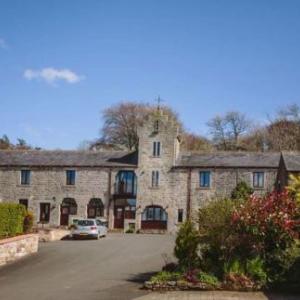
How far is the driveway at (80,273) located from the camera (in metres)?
14.7

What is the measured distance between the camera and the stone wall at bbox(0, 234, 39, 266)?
20891 mm

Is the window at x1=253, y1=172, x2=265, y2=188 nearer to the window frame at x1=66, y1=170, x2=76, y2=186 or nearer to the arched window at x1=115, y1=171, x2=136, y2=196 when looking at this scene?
the arched window at x1=115, y1=171, x2=136, y2=196

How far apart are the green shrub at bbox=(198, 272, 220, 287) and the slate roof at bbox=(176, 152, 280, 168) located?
31.7m

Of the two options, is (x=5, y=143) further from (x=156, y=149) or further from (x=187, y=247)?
(x=187, y=247)

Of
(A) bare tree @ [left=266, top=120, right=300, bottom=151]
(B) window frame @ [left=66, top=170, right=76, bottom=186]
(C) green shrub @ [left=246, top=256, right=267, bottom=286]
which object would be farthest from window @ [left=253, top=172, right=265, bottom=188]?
(C) green shrub @ [left=246, top=256, right=267, bottom=286]

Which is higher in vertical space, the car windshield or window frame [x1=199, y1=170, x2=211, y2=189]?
window frame [x1=199, y1=170, x2=211, y2=189]

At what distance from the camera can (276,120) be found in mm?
67000

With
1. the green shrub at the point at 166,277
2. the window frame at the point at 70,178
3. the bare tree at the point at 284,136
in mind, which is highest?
the bare tree at the point at 284,136

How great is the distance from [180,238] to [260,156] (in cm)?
3274

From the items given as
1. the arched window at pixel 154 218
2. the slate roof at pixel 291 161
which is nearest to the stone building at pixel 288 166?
the slate roof at pixel 291 161

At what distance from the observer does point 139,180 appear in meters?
47.4

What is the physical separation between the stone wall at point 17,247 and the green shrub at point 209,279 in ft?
29.8

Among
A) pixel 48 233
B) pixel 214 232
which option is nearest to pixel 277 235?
pixel 214 232

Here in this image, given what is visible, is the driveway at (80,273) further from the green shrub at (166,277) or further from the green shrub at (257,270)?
the green shrub at (257,270)
